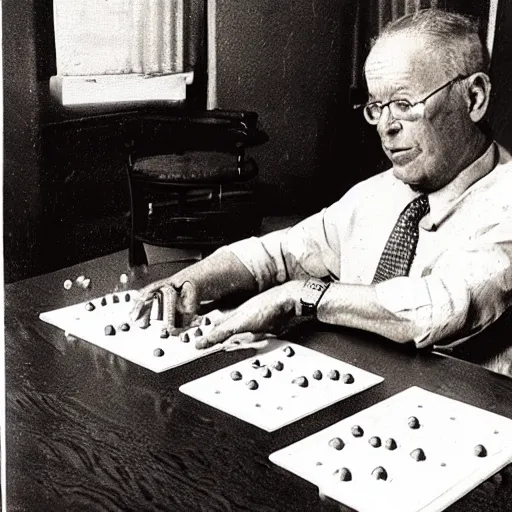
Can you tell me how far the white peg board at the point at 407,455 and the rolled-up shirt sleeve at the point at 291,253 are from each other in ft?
1.85

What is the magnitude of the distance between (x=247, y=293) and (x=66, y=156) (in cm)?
64

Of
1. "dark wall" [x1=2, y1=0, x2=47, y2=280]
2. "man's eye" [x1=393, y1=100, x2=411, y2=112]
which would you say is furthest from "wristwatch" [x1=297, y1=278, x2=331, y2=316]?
"dark wall" [x1=2, y1=0, x2=47, y2=280]

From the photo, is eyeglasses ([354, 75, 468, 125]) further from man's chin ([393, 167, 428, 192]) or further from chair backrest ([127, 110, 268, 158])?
chair backrest ([127, 110, 268, 158])

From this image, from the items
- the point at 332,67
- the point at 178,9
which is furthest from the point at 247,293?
the point at 178,9

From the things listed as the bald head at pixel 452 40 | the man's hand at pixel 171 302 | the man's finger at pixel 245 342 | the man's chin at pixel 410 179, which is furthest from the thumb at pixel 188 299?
the bald head at pixel 452 40

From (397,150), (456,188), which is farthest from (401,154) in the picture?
(456,188)

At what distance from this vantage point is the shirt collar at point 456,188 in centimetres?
167

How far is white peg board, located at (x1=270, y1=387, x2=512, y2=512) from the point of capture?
119cm

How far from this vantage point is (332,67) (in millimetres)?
1851

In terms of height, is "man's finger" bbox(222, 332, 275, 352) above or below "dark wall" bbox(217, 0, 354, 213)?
below

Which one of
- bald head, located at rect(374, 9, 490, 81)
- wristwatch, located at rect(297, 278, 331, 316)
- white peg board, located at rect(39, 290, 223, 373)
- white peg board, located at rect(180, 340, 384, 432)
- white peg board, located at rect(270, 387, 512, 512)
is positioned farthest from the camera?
wristwatch, located at rect(297, 278, 331, 316)

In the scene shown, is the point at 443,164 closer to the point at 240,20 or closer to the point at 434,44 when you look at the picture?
the point at 434,44

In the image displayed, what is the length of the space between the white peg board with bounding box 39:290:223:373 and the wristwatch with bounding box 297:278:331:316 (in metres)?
0.23

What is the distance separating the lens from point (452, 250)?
5.55ft
